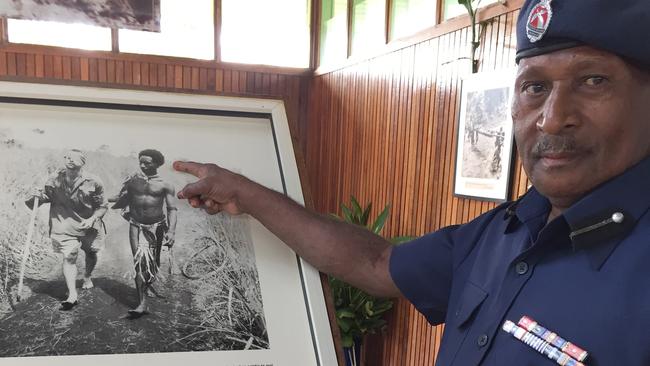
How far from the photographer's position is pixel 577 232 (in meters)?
0.82

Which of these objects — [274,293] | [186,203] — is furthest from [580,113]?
[186,203]

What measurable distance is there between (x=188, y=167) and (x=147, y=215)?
0.15m

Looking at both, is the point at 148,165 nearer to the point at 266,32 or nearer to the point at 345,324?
the point at 345,324

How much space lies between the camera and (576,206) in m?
0.83

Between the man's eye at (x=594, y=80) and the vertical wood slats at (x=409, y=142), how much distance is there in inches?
65.5

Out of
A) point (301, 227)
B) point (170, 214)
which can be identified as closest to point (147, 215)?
point (170, 214)

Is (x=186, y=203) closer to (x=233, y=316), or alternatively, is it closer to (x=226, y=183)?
(x=226, y=183)

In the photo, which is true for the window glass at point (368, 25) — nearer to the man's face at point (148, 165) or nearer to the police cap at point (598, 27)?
the man's face at point (148, 165)

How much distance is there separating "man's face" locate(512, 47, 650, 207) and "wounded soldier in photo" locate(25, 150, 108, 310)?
939mm

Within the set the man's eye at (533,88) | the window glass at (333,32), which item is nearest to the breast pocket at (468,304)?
the man's eye at (533,88)

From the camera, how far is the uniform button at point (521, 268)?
0.90 m

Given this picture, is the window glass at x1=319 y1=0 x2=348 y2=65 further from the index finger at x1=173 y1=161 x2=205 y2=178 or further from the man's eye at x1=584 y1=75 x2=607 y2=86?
the man's eye at x1=584 y1=75 x2=607 y2=86

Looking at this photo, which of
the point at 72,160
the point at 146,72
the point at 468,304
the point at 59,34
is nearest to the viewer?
the point at 468,304

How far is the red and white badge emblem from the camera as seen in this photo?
805 millimetres
